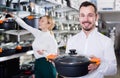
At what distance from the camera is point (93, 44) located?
1.78 metres

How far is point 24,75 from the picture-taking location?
263 centimetres

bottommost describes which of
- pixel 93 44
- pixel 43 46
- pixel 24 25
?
pixel 43 46

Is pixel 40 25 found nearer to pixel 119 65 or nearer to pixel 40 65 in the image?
pixel 40 65

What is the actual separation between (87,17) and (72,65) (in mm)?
429

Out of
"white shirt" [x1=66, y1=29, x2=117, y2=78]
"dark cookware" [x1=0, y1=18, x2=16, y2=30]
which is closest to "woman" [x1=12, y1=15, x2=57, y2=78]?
"dark cookware" [x1=0, y1=18, x2=16, y2=30]

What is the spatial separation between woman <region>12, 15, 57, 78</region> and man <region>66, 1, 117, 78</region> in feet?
3.17

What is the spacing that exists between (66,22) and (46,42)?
155 centimetres

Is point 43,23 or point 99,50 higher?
point 43,23

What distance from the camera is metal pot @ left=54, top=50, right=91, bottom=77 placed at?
4.70ft

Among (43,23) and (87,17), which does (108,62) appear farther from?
(43,23)

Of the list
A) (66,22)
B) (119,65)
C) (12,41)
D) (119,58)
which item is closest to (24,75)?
(12,41)

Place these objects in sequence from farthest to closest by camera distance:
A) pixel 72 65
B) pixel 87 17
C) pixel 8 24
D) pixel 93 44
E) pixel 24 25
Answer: pixel 24 25 < pixel 8 24 < pixel 93 44 < pixel 87 17 < pixel 72 65

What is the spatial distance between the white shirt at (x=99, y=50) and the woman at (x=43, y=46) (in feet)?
3.15

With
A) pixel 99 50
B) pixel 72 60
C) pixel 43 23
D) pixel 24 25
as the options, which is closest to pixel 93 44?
pixel 99 50
